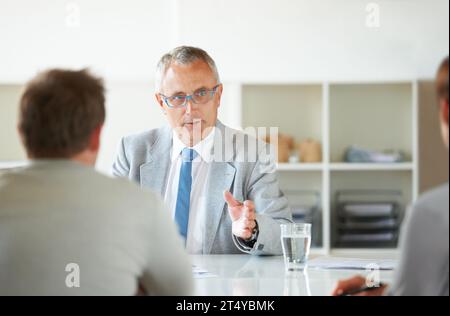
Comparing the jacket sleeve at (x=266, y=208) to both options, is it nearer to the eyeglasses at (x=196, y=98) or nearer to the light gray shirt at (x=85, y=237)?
the eyeglasses at (x=196, y=98)

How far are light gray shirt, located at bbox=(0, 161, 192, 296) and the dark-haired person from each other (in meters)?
0.37

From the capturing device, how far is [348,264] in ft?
5.76

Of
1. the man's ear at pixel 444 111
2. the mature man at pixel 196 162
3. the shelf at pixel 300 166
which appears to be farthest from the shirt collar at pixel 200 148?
the shelf at pixel 300 166

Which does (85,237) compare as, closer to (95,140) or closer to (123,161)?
(95,140)

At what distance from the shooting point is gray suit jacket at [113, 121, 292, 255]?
2217 millimetres

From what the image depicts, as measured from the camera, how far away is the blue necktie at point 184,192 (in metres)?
2.23

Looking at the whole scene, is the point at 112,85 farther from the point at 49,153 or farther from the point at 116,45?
the point at 49,153

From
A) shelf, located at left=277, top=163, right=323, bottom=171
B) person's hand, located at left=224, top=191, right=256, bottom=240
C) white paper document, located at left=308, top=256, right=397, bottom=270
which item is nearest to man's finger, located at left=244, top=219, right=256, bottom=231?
person's hand, located at left=224, top=191, right=256, bottom=240

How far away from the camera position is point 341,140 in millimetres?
4164

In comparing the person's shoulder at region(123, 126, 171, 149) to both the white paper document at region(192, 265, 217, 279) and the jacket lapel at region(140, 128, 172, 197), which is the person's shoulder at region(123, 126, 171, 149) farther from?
the white paper document at region(192, 265, 217, 279)

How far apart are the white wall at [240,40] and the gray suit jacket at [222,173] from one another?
5.64 feet

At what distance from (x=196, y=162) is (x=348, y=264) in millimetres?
746

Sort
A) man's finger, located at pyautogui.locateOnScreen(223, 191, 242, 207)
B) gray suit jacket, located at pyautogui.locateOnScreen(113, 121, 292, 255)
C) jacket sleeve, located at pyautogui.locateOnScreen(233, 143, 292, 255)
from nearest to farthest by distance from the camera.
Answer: man's finger, located at pyautogui.locateOnScreen(223, 191, 242, 207)
jacket sleeve, located at pyautogui.locateOnScreen(233, 143, 292, 255)
gray suit jacket, located at pyautogui.locateOnScreen(113, 121, 292, 255)

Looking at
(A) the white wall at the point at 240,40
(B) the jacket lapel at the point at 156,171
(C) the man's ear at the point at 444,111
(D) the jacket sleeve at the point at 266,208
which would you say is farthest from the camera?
(A) the white wall at the point at 240,40
